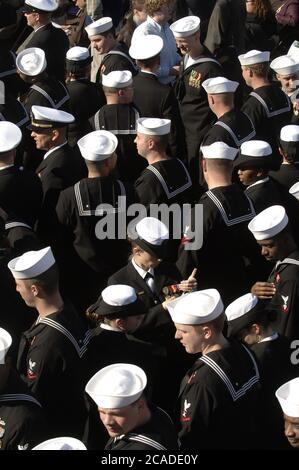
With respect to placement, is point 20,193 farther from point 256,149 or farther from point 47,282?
point 256,149

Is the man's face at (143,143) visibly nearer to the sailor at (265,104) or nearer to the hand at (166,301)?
the sailor at (265,104)

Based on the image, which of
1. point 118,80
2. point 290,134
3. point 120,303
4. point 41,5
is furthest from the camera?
point 41,5

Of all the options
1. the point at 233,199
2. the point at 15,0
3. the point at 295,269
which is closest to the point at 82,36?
the point at 15,0

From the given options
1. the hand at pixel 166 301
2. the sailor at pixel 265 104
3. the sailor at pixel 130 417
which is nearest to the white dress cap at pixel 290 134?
the sailor at pixel 265 104

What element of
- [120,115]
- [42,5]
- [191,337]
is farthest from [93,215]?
[42,5]

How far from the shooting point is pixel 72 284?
27.2 ft

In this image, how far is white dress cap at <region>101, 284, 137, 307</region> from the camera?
6.41 m

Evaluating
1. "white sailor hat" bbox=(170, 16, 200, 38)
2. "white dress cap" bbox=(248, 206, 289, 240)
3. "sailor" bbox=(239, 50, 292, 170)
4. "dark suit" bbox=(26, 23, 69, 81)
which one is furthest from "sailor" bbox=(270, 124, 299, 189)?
"dark suit" bbox=(26, 23, 69, 81)

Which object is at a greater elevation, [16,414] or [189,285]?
[16,414]

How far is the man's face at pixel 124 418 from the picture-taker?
210 inches

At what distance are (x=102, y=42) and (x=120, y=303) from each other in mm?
4911

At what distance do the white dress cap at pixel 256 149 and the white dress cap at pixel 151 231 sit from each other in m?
1.40

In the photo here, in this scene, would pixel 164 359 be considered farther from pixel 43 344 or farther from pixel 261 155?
pixel 261 155

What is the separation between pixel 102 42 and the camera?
35.2 feet
